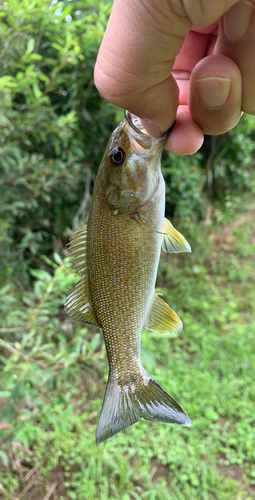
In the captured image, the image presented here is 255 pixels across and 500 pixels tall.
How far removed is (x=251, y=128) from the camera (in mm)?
4016

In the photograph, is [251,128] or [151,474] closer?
[151,474]

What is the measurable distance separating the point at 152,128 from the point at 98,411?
2.29 metres

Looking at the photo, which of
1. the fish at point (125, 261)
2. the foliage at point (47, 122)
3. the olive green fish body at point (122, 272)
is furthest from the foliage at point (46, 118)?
the olive green fish body at point (122, 272)

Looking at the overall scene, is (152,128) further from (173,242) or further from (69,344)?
(69,344)

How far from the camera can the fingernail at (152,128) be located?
882 millimetres

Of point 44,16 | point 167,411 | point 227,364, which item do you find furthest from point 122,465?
point 44,16

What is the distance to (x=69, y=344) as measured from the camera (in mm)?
2199

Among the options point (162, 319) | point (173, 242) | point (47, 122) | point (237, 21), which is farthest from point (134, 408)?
point (47, 122)

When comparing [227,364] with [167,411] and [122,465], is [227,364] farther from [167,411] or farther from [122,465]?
[167,411]

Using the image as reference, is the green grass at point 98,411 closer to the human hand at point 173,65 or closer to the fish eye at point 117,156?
the fish eye at point 117,156

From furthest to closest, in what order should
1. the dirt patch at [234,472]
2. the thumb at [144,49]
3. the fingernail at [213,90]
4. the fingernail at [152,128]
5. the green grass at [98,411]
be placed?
the dirt patch at [234,472], the green grass at [98,411], the fingernail at [152,128], the fingernail at [213,90], the thumb at [144,49]

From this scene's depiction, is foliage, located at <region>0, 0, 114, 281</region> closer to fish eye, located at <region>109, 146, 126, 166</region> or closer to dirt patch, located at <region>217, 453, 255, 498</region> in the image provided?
fish eye, located at <region>109, 146, 126, 166</region>

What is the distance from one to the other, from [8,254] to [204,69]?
1.97 meters

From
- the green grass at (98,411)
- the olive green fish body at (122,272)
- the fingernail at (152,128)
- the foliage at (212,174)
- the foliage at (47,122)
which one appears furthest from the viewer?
the foliage at (212,174)
